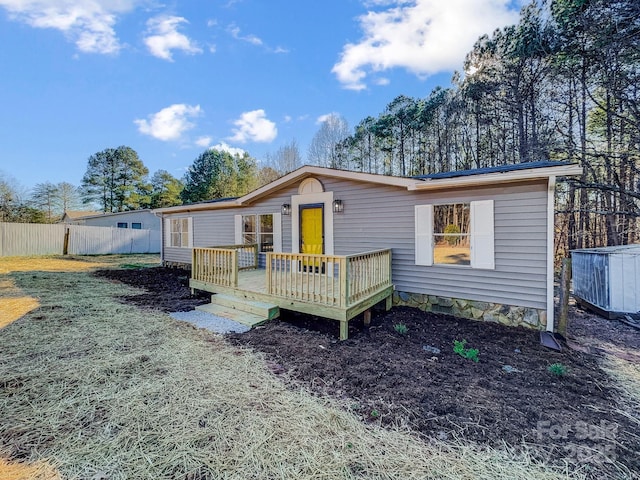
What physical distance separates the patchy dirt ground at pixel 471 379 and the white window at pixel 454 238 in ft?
3.66

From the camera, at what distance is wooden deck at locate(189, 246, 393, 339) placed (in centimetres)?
431

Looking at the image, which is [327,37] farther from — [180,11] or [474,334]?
[474,334]

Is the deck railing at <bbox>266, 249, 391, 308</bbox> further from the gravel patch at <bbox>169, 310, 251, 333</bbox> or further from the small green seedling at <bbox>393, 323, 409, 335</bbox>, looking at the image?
the gravel patch at <bbox>169, 310, 251, 333</bbox>

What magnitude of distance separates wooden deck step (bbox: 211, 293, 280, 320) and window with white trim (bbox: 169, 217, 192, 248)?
5616 millimetres

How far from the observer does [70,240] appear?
1645 centimetres

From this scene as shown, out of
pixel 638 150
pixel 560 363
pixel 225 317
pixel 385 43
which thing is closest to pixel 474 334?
pixel 560 363

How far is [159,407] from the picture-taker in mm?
2551

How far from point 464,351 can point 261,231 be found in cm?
610

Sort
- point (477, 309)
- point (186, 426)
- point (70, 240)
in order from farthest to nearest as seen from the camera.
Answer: point (70, 240)
point (477, 309)
point (186, 426)

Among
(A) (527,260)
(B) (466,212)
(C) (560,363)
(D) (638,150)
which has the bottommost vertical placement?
(C) (560,363)

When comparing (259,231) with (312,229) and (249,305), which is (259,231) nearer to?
(312,229)

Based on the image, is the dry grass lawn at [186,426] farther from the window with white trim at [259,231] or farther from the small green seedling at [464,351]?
the window with white trim at [259,231]

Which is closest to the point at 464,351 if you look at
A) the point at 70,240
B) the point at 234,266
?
the point at 234,266

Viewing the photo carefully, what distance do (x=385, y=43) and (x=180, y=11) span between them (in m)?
6.39
